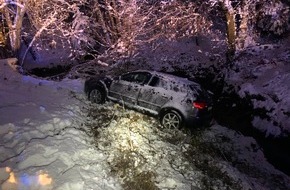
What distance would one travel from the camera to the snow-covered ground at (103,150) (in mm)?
6648

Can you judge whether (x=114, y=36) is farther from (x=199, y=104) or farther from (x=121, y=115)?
(x=199, y=104)

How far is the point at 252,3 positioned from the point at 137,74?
9029 millimetres

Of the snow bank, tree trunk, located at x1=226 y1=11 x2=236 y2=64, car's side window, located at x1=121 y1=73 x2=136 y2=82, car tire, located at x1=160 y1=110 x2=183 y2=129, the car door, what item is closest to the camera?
car tire, located at x1=160 y1=110 x2=183 y2=129

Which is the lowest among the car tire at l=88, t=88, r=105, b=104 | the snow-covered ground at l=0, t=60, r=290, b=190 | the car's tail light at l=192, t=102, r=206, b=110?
the snow-covered ground at l=0, t=60, r=290, b=190

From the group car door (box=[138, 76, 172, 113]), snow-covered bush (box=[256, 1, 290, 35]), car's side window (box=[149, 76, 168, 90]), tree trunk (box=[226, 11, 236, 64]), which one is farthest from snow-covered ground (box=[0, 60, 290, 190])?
snow-covered bush (box=[256, 1, 290, 35])

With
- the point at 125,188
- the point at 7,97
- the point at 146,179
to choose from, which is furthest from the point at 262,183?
the point at 7,97

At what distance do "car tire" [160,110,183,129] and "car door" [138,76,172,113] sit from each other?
0.35 meters

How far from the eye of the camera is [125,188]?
6.93m

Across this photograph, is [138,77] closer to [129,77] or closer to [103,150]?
[129,77]

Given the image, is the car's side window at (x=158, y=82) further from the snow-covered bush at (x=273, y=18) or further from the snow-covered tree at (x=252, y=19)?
the snow-covered bush at (x=273, y=18)

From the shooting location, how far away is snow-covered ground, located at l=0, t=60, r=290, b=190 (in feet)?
21.8

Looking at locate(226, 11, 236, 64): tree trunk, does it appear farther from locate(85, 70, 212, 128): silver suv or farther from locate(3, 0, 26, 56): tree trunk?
locate(3, 0, 26, 56): tree trunk

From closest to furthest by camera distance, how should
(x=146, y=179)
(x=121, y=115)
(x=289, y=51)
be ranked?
(x=146, y=179) → (x=121, y=115) → (x=289, y=51)

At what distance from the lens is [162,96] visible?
988 cm
